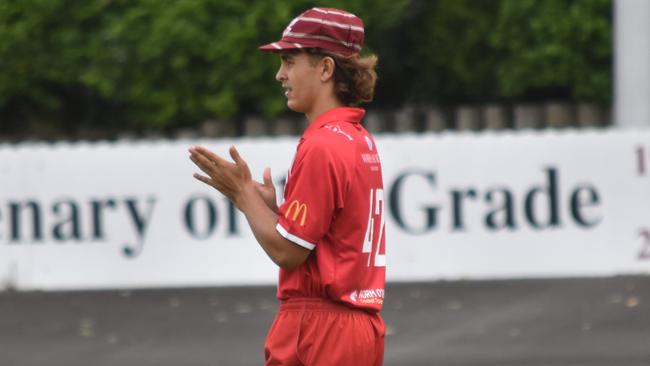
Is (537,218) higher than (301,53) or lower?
lower

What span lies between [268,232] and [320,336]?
327 millimetres

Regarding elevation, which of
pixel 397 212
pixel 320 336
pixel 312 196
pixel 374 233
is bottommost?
pixel 397 212

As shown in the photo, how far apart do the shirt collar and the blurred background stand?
503 cm

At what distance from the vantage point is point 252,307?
11.6 metres

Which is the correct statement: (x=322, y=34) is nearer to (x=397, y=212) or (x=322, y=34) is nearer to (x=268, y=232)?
(x=268, y=232)

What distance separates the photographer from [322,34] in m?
4.11

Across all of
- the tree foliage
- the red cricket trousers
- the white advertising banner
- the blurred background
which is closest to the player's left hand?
the red cricket trousers

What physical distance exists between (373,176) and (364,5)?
464 inches

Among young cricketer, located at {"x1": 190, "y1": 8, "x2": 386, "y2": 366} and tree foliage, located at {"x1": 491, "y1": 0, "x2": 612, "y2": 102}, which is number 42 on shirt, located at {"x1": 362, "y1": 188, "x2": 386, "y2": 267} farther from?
tree foliage, located at {"x1": 491, "y1": 0, "x2": 612, "y2": 102}

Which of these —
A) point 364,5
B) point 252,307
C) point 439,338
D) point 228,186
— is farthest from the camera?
point 364,5

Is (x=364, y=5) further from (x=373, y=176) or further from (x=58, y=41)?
(x=373, y=176)

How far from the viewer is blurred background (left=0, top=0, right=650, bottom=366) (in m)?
10.5

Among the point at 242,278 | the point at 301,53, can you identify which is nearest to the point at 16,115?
the point at 242,278

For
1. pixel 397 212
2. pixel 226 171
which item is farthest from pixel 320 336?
pixel 397 212
